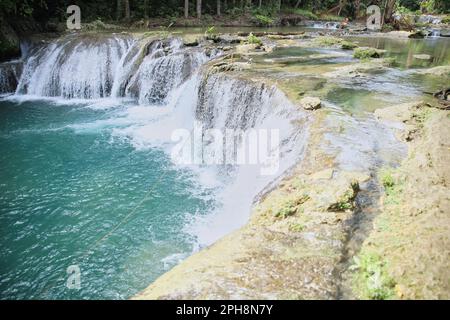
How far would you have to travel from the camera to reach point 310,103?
850 cm

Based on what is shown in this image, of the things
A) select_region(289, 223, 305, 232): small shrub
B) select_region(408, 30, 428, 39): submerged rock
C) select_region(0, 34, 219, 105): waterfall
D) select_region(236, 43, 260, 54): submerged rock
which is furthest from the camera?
select_region(408, 30, 428, 39): submerged rock

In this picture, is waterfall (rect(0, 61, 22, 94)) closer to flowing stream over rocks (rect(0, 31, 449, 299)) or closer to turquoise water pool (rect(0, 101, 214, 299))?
flowing stream over rocks (rect(0, 31, 449, 299))


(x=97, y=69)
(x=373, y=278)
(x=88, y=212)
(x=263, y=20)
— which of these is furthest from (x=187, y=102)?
(x=263, y=20)

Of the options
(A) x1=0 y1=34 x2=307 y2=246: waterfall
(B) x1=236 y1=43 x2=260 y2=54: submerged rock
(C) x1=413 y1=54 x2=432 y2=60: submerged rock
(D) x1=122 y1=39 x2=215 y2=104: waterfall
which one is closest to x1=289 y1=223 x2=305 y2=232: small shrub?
(A) x1=0 y1=34 x2=307 y2=246: waterfall

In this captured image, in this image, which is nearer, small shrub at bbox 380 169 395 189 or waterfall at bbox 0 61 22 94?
small shrub at bbox 380 169 395 189

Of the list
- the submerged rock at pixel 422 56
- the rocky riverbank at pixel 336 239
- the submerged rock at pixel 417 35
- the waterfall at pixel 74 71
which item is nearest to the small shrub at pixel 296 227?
the rocky riverbank at pixel 336 239

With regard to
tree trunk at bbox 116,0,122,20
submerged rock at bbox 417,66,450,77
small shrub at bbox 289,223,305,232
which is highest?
tree trunk at bbox 116,0,122,20

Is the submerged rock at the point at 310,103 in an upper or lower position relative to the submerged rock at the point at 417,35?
lower

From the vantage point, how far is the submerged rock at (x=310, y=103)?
27.7 ft

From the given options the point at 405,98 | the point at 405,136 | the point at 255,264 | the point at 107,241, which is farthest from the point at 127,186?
the point at 405,98

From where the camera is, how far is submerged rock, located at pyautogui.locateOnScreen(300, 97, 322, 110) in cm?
844

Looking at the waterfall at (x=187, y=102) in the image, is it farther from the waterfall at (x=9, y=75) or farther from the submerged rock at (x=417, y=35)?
the submerged rock at (x=417, y=35)

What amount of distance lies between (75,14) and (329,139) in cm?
2190

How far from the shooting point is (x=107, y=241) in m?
6.75
